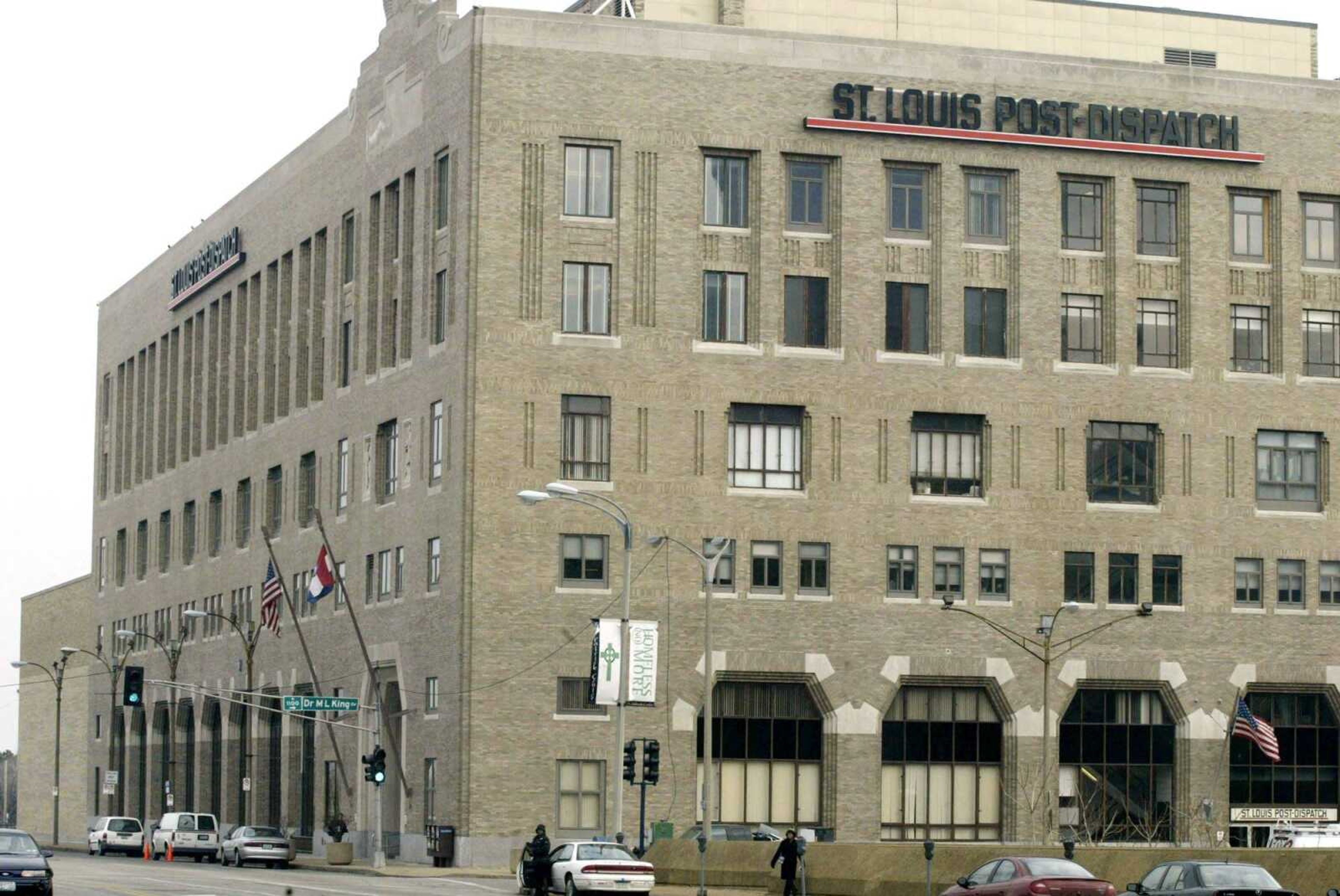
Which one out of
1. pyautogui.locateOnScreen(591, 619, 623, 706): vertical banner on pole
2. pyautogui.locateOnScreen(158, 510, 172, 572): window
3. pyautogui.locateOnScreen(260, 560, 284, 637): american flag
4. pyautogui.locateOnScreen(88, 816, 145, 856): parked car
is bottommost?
pyautogui.locateOnScreen(88, 816, 145, 856): parked car

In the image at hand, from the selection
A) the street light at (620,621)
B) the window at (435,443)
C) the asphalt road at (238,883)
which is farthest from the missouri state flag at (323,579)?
the street light at (620,621)

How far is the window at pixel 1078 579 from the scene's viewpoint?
8344cm

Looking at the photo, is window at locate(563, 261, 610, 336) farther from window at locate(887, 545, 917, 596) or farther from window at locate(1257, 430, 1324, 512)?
window at locate(1257, 430, 1324, 512)

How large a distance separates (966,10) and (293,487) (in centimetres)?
3317

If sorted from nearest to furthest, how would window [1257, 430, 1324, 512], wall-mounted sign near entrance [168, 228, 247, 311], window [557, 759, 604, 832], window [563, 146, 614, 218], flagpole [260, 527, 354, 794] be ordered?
window [557, 759, 604, 832] < window [563, 146, 614, 218] < window [1257, 430, 1324, 512] < flagpole [260, 527, 354, 794] < wall-mounted sign near entrance [168, 228, 247, 311]

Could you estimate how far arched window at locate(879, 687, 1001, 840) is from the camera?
8181 centimetres

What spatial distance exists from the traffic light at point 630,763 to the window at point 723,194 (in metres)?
18.1

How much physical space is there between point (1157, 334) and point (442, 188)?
2594cm

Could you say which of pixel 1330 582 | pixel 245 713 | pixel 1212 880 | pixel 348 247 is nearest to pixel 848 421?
pixel 1330 582

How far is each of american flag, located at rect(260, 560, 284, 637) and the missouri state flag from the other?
8.96ft

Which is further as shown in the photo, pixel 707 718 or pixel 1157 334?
pixel 1157 334

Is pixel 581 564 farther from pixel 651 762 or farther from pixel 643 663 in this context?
pixel 651 762

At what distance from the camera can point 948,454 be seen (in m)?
83.2

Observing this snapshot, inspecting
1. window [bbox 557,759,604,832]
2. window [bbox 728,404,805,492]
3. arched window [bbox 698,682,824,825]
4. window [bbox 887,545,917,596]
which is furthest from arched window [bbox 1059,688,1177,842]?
window [bbox 557,759,604,832]
